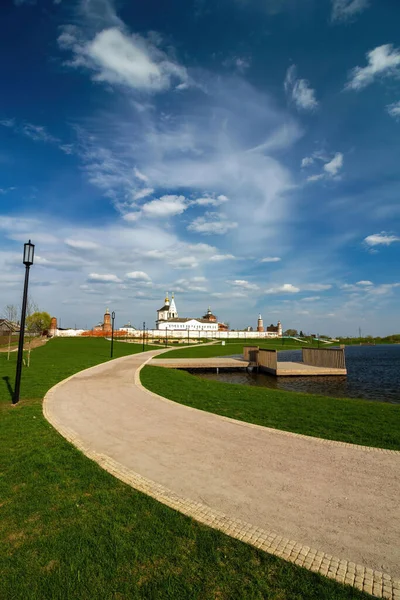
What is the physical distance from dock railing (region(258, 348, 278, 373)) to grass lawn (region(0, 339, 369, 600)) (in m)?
23.5

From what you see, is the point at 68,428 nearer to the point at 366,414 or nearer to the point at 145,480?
the point at 145,480

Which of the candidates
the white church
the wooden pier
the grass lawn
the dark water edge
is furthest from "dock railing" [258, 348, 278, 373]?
the white church

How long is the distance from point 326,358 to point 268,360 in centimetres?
469

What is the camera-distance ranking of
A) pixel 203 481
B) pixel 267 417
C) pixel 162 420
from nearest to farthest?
pixel 203 481, pixel 162 420, pixel 267 417

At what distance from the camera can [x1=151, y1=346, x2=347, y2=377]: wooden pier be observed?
26.3 metres

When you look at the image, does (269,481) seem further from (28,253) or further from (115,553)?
(28,253)

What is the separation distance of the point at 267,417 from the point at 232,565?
654cm

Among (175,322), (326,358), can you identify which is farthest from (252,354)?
(175,322)

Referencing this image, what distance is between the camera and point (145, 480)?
215 inches

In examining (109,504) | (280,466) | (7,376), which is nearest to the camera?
(109,504)

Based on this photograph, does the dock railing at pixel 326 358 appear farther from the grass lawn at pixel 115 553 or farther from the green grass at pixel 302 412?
the grass lawn at pixel 115 553

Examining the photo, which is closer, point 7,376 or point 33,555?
point 33,555

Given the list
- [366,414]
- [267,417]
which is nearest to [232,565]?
[267,417]

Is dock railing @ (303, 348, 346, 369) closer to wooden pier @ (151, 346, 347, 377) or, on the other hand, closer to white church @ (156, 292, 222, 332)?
wooden pier @ (151, 346, 347, 377)
